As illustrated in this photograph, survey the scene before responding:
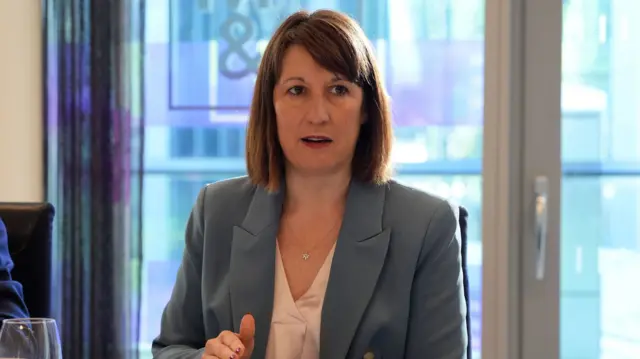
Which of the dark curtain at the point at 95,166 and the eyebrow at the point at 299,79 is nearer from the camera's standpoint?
the eyebrow at the point at 299,79

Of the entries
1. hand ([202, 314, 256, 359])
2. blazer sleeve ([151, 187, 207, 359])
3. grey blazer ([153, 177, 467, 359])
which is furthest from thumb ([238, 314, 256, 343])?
blazer sleeve ([151, 187, 207, 359])

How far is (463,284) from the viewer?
1837 mm

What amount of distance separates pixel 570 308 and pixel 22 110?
233cm

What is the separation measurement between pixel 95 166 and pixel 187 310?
211cm

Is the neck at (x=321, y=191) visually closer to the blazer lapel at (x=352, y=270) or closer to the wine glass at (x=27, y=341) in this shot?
the blazer lapel at (x=352, y=270)

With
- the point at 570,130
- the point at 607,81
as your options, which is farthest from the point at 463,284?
the point at 607,81

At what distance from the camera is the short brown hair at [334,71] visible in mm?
1702

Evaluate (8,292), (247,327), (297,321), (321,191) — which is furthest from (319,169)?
(8,292)

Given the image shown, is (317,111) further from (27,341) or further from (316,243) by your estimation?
(27,341)

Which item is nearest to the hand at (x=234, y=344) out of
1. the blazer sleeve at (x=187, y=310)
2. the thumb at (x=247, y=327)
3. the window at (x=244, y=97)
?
the thumb at (x=247, y=327)

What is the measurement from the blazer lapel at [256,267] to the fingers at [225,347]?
0.23 meters

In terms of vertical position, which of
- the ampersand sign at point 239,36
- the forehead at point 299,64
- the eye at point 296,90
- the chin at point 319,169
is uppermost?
the ampersand sign at point 239,36

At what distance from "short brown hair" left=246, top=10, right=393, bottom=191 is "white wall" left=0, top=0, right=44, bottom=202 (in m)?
2.19

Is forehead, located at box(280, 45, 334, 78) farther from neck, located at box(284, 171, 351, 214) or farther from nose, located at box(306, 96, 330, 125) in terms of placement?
neck, located at box(284, 171, 351, 214)
